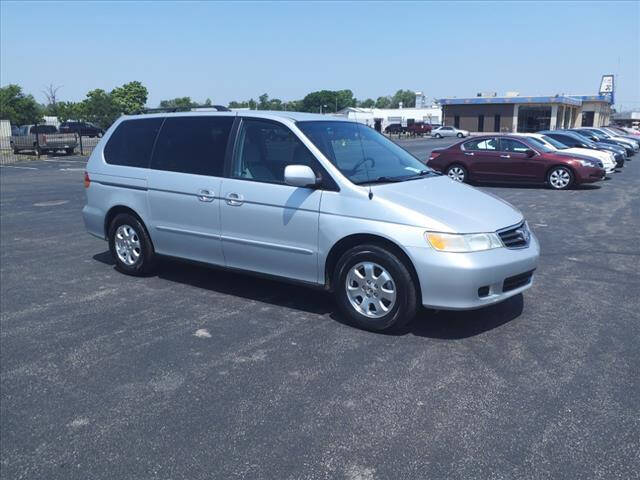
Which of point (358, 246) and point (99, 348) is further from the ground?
point (358, 246)

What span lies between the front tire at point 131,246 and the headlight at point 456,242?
354 centimetres

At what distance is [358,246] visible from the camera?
5000mm

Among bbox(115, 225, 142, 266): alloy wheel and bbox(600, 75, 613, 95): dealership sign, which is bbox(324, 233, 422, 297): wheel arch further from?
bbox(600, 75, 613, 95): dealership sign

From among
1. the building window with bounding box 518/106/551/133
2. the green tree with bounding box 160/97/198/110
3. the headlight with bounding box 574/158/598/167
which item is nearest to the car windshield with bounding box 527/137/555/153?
the headlight with bounding box 574/158/598/167

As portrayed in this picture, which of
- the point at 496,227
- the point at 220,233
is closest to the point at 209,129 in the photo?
the point at 220,233

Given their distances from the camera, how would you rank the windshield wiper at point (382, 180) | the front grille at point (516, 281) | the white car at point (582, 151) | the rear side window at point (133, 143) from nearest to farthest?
the front grille at point (516, 281)
the windshield wiper at point (382, 180)
the rear side window at point (133, 143)
the white car at point (582, 151)

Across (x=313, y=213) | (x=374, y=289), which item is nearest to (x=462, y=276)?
(x=374, y=289)

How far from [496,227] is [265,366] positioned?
89.4 inches

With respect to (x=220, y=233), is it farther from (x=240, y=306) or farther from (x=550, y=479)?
(x=550, y=479)

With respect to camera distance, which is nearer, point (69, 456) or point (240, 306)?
point (69, 456)

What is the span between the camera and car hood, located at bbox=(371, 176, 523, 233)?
15.5 feet

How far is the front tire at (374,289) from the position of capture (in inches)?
188

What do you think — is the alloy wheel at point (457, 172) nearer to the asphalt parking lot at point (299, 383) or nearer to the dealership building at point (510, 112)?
the asphalt parking lot at point (299, 383)

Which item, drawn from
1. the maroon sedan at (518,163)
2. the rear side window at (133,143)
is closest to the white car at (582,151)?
the maroon sedan at (518,163)
